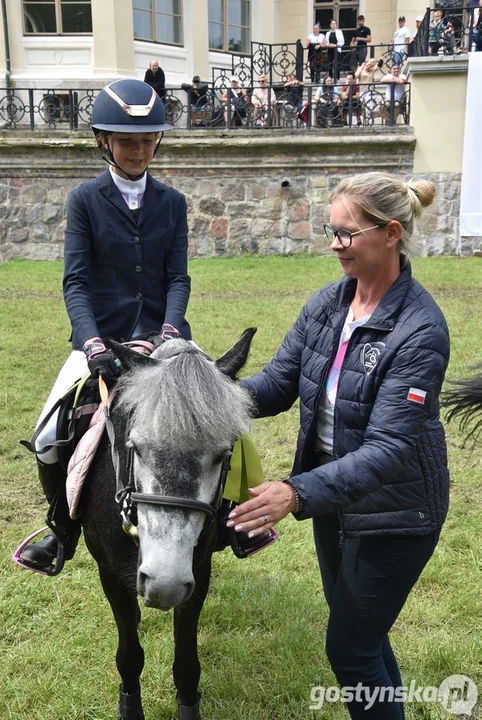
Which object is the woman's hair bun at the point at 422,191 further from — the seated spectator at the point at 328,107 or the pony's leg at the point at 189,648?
the seated spectator at the point at 328,107

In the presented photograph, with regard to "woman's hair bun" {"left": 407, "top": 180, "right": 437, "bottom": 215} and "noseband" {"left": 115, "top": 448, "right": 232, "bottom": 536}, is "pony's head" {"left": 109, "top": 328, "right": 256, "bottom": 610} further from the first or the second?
"woman's hair bun" {"left": 407, "top": 180, "right": 437, "bottom": 215}

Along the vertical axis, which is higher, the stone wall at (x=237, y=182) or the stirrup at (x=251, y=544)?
the stone wall at (x=237, y=182)

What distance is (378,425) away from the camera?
2150 mm

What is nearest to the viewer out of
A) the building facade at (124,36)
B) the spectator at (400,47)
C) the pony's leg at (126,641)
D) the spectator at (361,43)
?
the pony's leg at (126,641)

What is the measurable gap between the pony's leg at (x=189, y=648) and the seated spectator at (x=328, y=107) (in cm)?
1383

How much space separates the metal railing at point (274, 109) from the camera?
15.0m

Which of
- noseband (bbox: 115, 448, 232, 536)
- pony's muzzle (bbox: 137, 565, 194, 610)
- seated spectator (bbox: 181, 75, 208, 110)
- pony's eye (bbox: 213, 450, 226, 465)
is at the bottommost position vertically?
pony's muzzle (bbox: 137, 565, 194, 610)

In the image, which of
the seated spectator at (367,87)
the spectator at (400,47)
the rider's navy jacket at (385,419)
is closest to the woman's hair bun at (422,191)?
the rider's navy jacket at (385,419)

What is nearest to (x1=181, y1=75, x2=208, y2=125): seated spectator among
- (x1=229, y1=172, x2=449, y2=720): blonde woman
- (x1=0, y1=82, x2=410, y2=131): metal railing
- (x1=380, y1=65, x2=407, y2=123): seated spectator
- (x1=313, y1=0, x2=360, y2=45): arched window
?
(x1=0, y1=82, x2=410, y2=131): metal railing

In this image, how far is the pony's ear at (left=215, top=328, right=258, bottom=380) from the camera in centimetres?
232

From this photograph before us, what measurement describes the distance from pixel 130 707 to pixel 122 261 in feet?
6.34

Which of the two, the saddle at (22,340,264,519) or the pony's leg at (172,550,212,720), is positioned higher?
the saddle at (22,340,264,519)

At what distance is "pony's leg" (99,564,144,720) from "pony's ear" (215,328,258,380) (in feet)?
3.27

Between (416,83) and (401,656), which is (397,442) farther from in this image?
(416,83)
